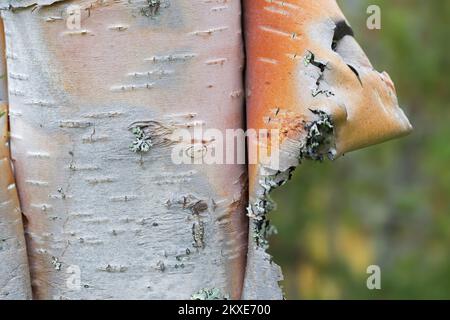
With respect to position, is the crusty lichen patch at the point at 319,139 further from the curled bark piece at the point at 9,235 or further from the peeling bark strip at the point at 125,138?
the curled bark piece at the point at 9,235

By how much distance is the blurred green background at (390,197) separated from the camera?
2717 mm

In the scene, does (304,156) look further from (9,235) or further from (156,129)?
(9,235)

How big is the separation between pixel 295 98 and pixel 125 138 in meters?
0.22

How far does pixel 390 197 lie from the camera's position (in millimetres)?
2979

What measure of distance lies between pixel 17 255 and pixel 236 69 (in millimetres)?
A: 378

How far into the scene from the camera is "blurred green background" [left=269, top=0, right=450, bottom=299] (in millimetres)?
2717

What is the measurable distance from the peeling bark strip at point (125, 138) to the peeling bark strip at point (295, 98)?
3 centimetres

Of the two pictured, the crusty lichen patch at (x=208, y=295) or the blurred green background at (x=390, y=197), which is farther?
the blurred green background at (x=390, y=197)

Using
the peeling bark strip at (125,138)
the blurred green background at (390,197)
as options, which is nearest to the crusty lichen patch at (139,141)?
the peeling bark strip at (125,138)

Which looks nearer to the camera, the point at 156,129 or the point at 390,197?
the point at 156,129

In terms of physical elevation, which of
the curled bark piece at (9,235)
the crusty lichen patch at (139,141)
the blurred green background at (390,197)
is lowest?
the curled bark piece at (9,235)

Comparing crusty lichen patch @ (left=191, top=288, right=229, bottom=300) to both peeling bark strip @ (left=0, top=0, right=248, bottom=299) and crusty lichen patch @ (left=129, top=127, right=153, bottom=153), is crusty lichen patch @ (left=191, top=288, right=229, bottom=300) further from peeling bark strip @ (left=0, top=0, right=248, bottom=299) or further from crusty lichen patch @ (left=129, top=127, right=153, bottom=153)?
crusty lichen patch @ (left=129, top=127, right=153, bottom=153)

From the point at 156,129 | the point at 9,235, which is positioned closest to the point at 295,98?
the point at 156,129

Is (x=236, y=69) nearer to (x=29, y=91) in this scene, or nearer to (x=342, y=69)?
(x=342, y=69)
